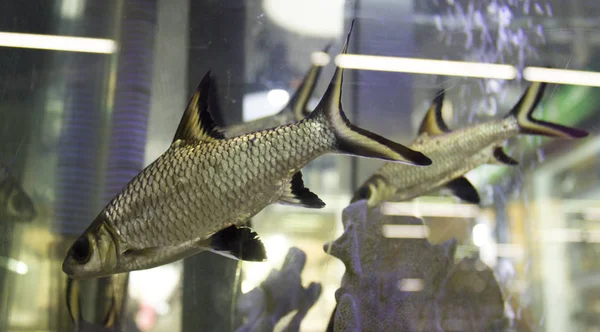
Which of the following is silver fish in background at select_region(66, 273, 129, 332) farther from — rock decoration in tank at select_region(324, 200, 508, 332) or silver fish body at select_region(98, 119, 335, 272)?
rock decoration in tank at select_region(324, 200, 508, 332)

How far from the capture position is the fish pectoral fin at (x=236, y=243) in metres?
0.83

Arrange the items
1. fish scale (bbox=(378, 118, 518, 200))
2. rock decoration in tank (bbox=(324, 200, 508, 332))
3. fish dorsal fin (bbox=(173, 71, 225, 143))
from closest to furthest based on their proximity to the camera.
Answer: fish dorsal fin (bbox=(173, 71, 225, 143)), rock decoration in tank (bbox=(324, 200, 508, 332)), fish scale (bbox=(378, 118, 518, 200))

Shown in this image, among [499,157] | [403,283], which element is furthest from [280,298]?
[499,157]

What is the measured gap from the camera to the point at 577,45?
1623 millimetres

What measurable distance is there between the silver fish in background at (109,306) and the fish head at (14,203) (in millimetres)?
231

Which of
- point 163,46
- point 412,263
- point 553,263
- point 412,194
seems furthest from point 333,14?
point 553,263

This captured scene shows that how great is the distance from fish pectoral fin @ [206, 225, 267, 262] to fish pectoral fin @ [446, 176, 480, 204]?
21.6 inches

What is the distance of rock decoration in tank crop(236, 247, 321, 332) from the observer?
3.80 feet

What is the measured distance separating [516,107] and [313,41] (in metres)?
0.61

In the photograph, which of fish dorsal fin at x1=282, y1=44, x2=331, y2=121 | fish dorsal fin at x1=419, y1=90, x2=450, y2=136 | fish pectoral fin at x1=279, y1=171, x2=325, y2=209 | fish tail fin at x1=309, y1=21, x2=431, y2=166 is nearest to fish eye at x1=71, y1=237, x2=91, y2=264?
fish pectoral fin at x1=279, y1=171, x2=325, y2=209

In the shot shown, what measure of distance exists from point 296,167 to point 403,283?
1.52 feet

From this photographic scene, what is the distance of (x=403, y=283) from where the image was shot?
111 centimetres

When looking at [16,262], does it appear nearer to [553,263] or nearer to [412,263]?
[412,263]

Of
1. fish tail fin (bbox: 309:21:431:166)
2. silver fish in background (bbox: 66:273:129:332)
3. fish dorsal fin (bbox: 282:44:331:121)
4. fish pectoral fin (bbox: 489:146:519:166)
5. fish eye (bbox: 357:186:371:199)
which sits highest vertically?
fish dorsal fin (bbox: 282:44:331:121)
